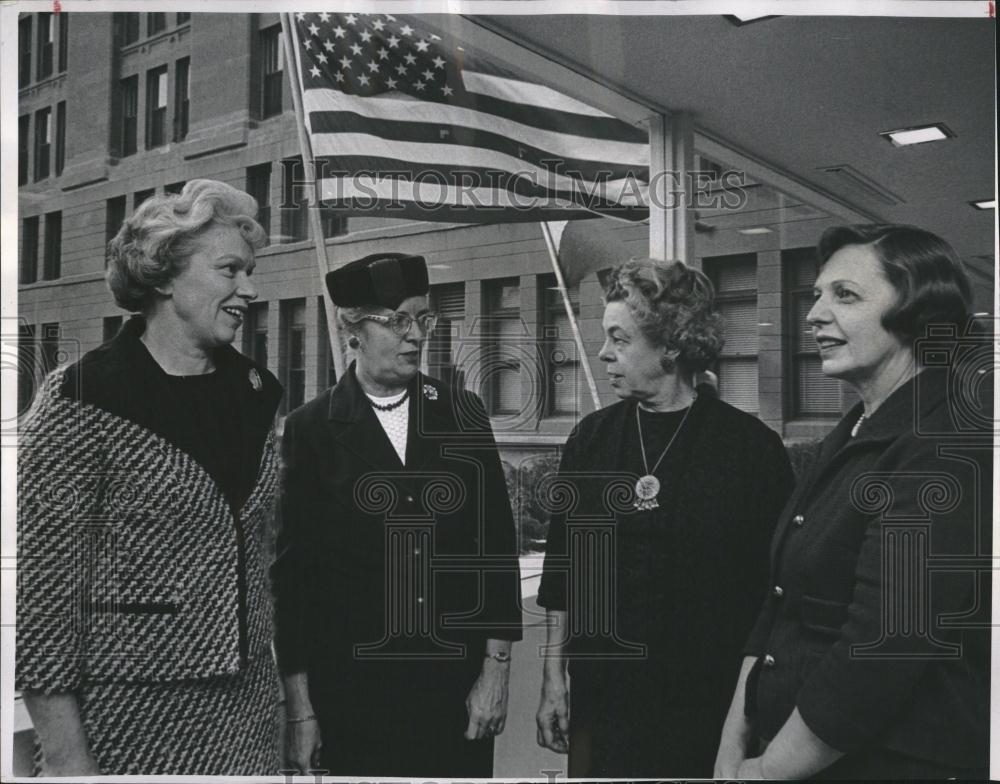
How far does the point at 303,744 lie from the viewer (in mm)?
2432

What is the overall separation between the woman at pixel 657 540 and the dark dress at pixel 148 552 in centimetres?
85

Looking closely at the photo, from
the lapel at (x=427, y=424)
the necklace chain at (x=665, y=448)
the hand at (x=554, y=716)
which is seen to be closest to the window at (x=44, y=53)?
the lapel at (x=427, y=424)

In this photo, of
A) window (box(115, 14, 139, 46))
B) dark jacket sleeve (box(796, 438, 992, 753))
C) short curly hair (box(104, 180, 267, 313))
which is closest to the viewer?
dark jacket sleeve (box(796, 438, 992, 753))

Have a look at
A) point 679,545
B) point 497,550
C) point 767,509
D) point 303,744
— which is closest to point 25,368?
point 303,744

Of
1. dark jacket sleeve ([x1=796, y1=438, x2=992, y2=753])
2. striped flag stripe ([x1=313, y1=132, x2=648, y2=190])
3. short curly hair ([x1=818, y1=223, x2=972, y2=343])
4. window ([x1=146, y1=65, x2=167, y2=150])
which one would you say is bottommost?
dark jacket sleeve ([x1=796, y1=438, x2=992, y2=753])

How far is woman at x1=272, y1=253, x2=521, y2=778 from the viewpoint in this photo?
2393mm

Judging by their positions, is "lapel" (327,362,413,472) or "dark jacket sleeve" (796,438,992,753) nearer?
"dark jacket sleeve" (796,438,992,753)

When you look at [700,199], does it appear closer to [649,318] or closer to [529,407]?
[649,318]

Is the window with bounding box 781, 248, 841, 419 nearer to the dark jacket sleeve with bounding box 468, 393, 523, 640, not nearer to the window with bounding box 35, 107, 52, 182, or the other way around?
the dark jacket sleeve with bounding box 468, 393, 523, 640

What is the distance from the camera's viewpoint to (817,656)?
229 centimetres

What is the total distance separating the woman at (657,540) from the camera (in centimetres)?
236

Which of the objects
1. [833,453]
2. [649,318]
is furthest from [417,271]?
[833,453]

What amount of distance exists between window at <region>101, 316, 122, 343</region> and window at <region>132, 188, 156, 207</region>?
0.32 meters

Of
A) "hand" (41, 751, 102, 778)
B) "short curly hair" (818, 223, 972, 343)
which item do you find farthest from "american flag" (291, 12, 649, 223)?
"hand" (41, 751, 102, 778)
